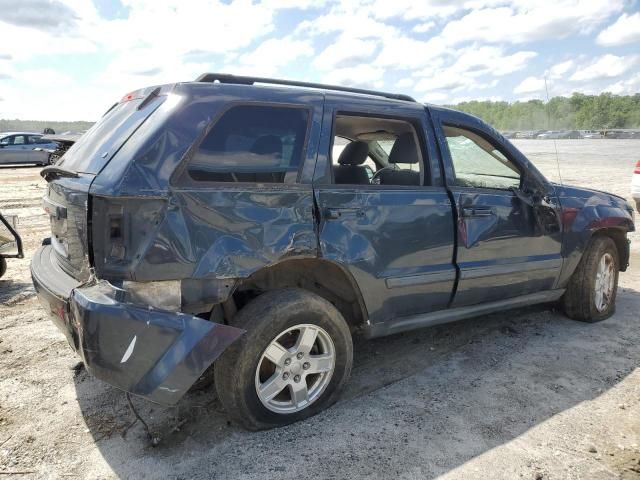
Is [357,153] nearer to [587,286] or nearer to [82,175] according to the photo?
[82,175]

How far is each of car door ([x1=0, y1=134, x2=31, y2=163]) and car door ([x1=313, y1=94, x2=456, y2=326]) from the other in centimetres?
2170

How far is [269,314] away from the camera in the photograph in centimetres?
274

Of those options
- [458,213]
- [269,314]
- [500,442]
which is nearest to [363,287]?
[269,314]

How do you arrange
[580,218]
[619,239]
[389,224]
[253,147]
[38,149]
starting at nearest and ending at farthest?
[253,147] → [389,224] → [580,218] → [619,239] → [38,149]

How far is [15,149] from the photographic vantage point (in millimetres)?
21109

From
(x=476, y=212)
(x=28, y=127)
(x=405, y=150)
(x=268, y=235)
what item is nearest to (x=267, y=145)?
(x=268, y=235)

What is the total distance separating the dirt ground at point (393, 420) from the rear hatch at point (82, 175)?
0.91m

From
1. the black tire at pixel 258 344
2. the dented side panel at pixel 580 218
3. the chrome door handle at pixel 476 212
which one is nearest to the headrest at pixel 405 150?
the chrome door handle at pixel 476 212

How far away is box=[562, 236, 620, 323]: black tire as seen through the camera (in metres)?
4.48

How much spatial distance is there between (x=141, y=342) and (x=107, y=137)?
1227 mm

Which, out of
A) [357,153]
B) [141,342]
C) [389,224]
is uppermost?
[357,153]

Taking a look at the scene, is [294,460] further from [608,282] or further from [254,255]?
[608,282]

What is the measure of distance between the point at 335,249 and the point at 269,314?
0.53m

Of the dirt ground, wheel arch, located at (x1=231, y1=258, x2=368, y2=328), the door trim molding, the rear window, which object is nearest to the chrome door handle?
the door trim molding
